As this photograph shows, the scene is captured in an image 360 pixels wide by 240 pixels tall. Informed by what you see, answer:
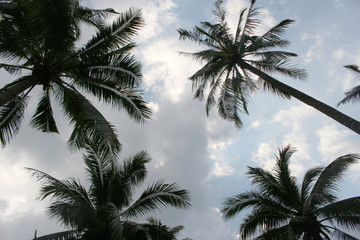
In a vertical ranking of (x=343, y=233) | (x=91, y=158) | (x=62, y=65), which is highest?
(x=62, y=65)

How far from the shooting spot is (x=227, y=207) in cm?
1165

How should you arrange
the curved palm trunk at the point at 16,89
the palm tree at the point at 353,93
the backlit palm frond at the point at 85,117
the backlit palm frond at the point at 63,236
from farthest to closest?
the palm tree at the point at 353,93 < the backlit palm frond at the point at 63,236 < the backlit palm frond at the point at 85,117 < the curved palm trunk at the point at 16,89

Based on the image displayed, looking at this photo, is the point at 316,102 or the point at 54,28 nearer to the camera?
the point at 54,28

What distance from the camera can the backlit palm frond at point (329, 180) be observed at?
32.7ft

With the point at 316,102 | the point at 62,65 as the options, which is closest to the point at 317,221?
the point at 316,102

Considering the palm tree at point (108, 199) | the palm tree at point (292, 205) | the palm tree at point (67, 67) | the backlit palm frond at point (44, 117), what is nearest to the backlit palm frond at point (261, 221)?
the palm tree at point (292, 205)

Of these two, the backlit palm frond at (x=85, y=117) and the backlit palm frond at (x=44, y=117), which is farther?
the backlit palm frond at (x=44, y=117)

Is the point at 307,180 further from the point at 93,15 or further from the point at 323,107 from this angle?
the point at 93,15

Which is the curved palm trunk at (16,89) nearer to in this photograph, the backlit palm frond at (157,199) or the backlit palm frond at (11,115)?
the backlit palm frond at (11,115)

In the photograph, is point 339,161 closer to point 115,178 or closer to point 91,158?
point 115,178

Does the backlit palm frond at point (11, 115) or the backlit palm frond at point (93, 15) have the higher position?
the backlit palm frond at point (93, 15)

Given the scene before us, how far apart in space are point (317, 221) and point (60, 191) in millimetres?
9759

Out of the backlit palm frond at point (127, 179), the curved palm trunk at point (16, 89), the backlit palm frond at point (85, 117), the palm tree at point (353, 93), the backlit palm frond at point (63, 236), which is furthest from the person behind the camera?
the palm tree at point (353, 93)

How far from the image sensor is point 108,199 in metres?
10.2
